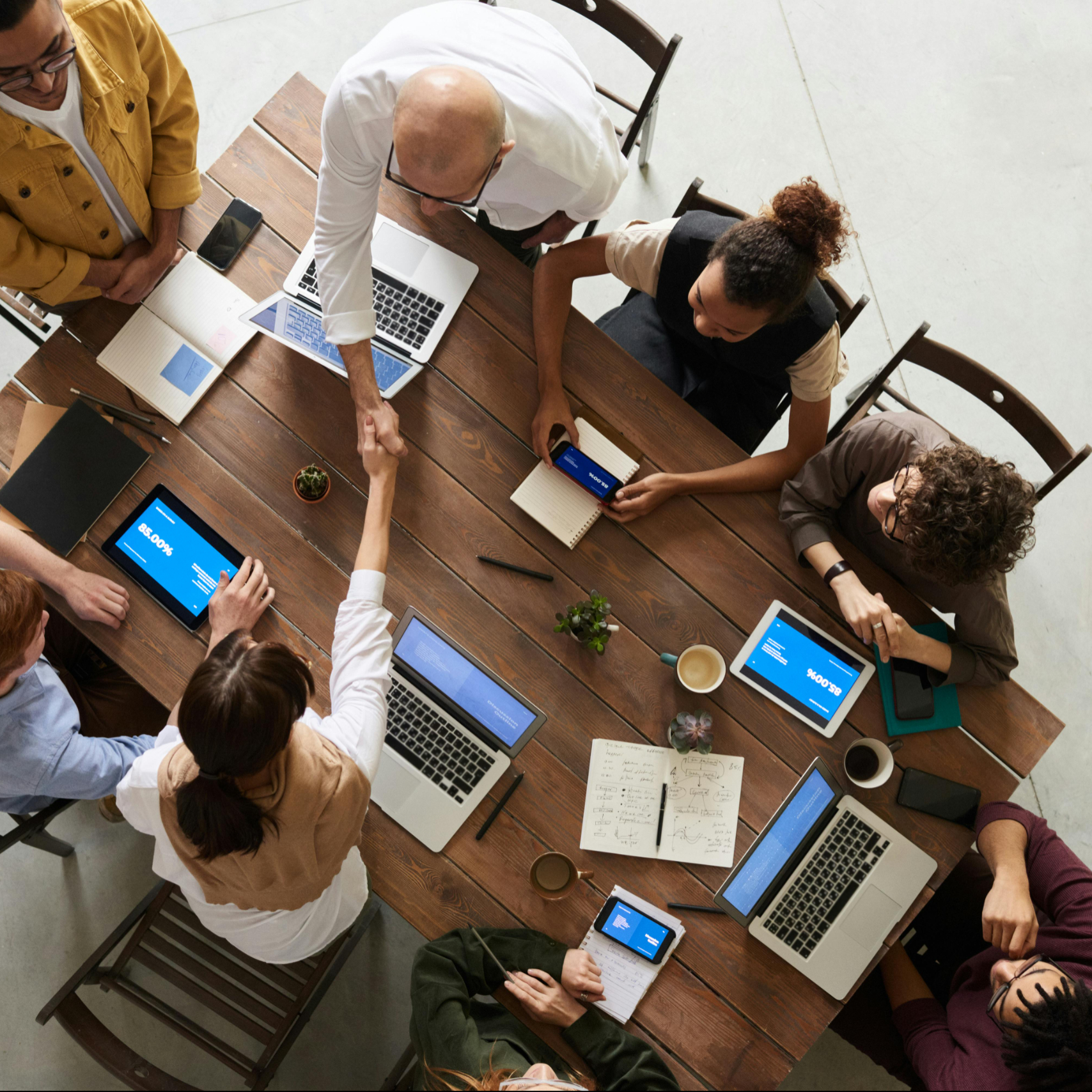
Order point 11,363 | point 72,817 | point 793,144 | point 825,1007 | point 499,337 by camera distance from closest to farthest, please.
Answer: point 825,1007, point 499,337, point 72,817, point 11,363, point 793,144

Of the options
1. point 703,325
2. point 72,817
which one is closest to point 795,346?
point 703,325

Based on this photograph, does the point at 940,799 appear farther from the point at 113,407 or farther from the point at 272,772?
the point at 113,407

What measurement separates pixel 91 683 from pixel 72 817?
30.3 inches

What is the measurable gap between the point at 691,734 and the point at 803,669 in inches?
12.4

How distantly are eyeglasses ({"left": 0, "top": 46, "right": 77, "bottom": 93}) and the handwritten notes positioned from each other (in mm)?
1700

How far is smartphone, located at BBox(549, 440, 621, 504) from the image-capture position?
6.15 ft

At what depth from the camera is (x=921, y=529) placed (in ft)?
5.27

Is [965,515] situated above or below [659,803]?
above

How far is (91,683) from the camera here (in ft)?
6.72

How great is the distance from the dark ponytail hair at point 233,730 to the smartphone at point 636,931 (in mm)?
761

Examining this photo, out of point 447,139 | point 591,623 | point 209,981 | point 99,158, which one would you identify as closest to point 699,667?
point 591,623

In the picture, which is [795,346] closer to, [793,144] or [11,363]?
[793,144]

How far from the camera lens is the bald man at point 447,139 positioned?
1.44 m

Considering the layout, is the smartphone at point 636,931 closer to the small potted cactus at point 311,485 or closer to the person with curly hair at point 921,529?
the person with curly hair at point 921,529
